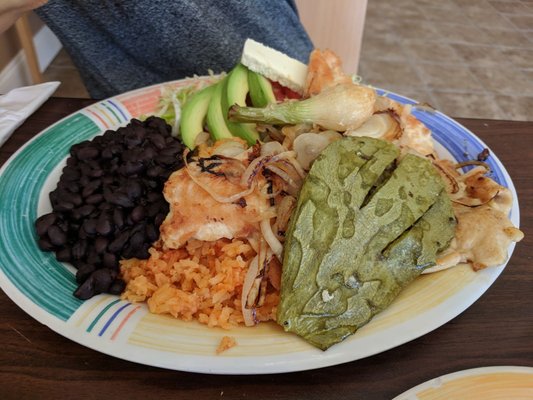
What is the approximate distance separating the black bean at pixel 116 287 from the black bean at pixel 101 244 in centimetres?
8

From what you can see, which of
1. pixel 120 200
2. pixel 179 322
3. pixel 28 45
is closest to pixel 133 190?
pixel 120 200

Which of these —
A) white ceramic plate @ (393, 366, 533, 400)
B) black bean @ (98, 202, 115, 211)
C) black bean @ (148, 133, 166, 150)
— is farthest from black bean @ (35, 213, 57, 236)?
white ceramic plate @ (393, 366, 533, 400)

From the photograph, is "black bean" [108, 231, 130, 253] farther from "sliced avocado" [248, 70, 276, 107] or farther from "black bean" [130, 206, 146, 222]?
"sliced avocado" [248, 70, 276, 107]

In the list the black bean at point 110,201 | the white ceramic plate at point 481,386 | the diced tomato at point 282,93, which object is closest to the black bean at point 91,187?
the black bean at point 110,201

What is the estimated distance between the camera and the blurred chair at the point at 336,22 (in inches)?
101

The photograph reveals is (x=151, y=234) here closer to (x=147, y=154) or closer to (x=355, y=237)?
(x=147, y=154)

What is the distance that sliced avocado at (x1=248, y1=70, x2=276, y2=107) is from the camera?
5.00 feet

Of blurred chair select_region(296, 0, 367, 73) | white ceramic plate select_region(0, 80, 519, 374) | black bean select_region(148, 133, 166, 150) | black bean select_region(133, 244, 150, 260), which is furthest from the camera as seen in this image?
blurred chair select_region(296, 0, 367, 73)

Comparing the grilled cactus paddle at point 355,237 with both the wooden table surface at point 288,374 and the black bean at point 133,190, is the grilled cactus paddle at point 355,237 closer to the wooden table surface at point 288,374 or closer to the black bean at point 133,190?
the wooden table surface at point 288,374

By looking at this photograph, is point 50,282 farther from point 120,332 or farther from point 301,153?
point 301,153

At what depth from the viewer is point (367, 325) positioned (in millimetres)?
1014

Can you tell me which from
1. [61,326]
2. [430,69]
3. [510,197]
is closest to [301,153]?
[510,197]

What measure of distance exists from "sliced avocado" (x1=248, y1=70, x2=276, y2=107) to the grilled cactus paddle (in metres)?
0.42

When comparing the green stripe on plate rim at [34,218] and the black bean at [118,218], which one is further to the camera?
the black bean at [118,218]
